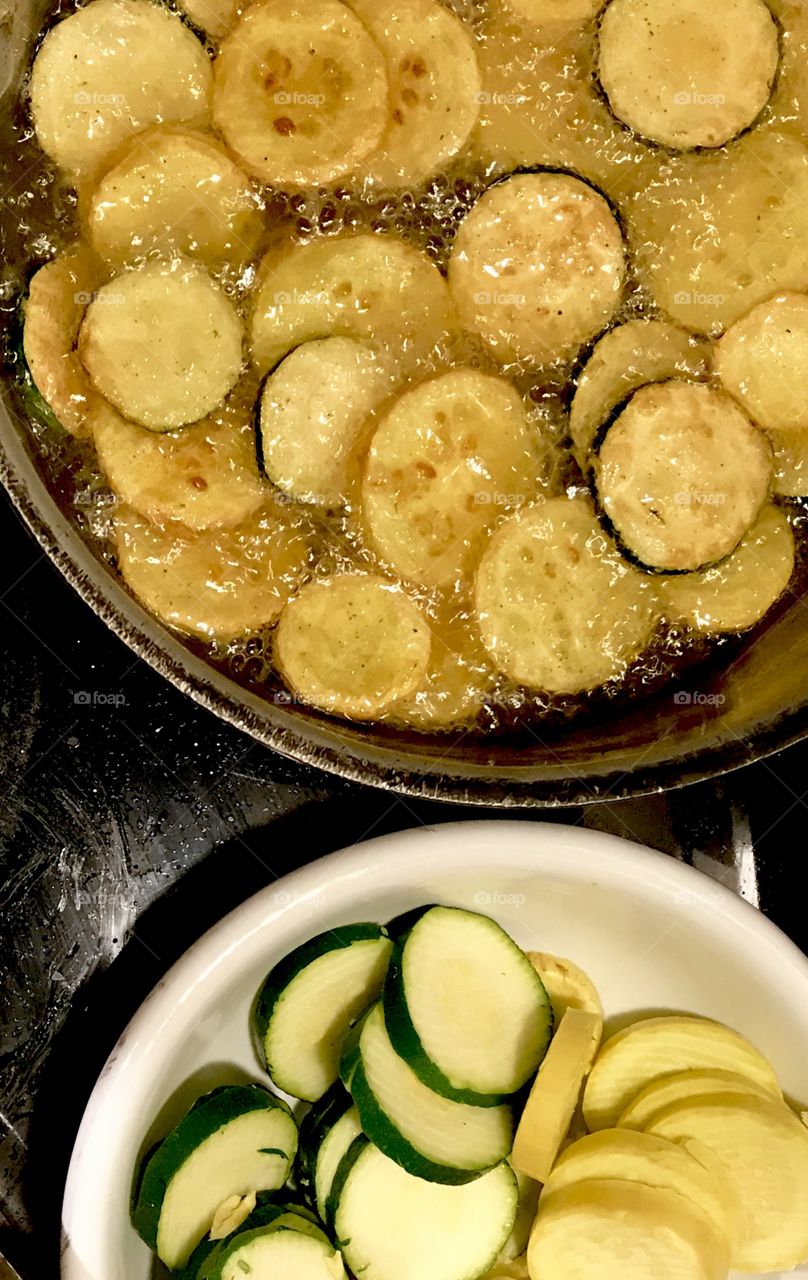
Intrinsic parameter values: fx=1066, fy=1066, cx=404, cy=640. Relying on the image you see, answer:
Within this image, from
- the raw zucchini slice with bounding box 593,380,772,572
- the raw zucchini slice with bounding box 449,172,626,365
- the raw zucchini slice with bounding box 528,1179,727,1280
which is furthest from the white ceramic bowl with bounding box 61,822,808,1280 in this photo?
the raw zucchini slice with bounding box 449,172,626,365

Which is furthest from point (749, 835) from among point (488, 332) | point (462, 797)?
point (488, 332)

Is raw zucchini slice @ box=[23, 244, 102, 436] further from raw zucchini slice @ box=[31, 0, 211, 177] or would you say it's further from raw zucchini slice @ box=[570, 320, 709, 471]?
raw zucchini slice @ box=[570, 320, 709, 471]

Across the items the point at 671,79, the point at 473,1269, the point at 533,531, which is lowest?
the point at 473,1269

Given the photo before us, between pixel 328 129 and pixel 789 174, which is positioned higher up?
pixel 328 129

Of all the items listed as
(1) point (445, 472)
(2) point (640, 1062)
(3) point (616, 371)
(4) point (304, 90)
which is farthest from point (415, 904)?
(4) point (304, 90)

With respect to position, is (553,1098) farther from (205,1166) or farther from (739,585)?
(739,585)

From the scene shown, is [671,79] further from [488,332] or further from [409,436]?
[409,436]
